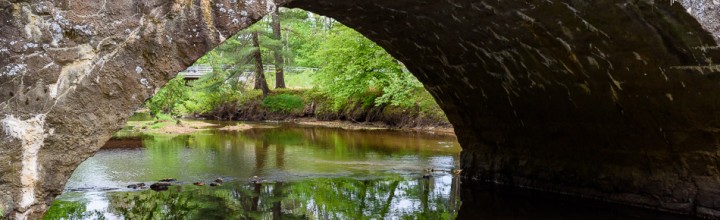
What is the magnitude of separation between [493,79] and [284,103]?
942 inches

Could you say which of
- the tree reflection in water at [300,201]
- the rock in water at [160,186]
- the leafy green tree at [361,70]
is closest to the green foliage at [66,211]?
the tree reflection in water at [300,201]

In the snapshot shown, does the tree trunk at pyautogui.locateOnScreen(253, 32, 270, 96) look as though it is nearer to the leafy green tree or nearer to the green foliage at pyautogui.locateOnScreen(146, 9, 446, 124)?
the green foliage at pyautogui.locateOnScreen(146, 9, 446, 124)

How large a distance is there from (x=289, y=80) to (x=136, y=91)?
1400 inches

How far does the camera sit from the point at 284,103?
33688mm

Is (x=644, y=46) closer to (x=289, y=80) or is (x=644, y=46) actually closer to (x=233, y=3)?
(x=233, y=3)

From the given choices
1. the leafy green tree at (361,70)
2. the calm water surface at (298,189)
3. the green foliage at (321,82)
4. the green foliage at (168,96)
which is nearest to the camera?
the calm water surface at (298,189)

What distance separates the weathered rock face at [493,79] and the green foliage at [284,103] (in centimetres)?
2103

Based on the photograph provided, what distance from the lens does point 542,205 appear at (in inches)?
404

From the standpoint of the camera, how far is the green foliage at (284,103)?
3353 centimetres

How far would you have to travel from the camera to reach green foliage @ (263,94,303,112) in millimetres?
33531

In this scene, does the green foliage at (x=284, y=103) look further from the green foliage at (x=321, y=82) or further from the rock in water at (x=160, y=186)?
the rock in water at (x=160, y=186)

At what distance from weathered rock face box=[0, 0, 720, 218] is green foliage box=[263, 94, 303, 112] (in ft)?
69.0

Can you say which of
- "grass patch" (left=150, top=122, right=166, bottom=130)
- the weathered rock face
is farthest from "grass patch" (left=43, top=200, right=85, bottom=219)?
"grass patch" (left=150, top=122, right=166, bottom=130)

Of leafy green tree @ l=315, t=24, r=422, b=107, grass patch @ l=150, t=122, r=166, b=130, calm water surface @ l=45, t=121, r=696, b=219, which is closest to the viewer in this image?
calm water surface @ l=45, t=121, r=696, b=219
